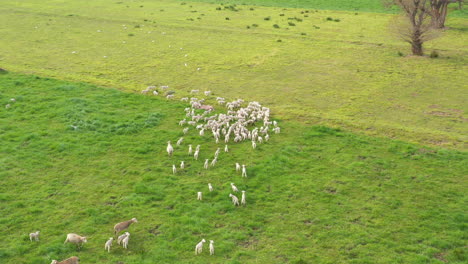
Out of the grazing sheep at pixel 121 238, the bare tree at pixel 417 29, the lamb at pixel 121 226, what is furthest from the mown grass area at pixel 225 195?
the bare tree at pixel 417 29

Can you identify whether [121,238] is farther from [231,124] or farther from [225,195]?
[231,124]

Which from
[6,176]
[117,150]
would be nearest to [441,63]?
[117,150]

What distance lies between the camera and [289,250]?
1627 centimetres

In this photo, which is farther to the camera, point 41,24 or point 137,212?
point 41,24

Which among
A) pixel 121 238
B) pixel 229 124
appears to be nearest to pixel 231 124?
pixel 229 124

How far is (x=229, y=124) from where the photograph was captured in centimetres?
2647

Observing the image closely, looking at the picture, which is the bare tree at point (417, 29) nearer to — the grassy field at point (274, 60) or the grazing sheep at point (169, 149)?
the grassy field at point (274, 60)

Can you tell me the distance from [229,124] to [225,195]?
7.52m

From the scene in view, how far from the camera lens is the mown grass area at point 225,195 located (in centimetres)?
1633

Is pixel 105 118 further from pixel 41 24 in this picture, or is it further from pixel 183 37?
pixel 41 24

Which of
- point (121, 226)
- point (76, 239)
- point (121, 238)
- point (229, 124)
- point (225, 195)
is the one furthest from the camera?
point (229, 124)

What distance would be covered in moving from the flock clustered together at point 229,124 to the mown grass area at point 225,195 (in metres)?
0.47

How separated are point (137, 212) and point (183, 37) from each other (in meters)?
34.7

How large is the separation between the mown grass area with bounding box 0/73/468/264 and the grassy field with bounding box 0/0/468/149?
165 inches
